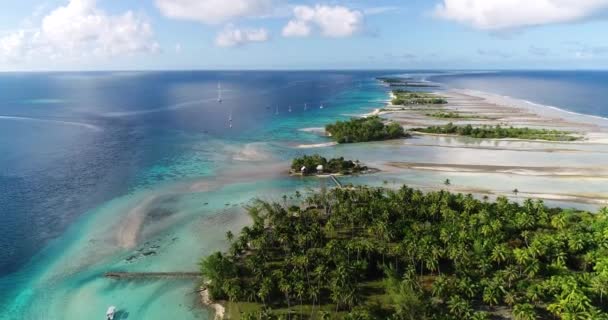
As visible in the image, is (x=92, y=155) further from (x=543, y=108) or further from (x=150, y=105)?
→ (x=543, y=108)

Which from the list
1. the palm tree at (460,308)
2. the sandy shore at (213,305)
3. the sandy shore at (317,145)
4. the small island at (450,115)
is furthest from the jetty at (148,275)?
the small island at (450,115)

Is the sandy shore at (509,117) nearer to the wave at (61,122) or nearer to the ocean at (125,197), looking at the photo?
the ocean at (125,197)

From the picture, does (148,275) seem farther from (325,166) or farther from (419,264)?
(325,166)

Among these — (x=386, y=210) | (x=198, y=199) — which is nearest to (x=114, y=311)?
(x=198, y=199)

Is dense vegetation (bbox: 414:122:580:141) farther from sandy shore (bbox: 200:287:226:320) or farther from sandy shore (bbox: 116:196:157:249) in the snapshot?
sandy shore (bbox: 200:287:226:320)

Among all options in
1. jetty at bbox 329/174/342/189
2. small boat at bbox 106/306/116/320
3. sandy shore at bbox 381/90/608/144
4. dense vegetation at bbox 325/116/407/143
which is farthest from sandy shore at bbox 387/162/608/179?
small boat at bbox 106/306/116/320

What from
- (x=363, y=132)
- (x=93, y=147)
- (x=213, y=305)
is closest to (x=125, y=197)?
(x=213, y=305)
